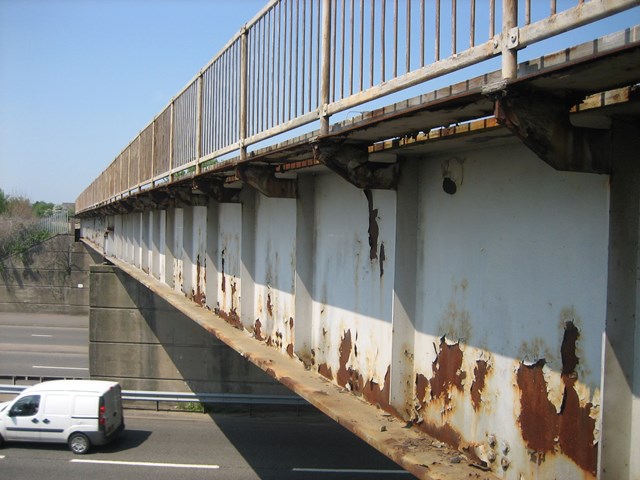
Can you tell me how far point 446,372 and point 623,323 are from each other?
4.57 feet

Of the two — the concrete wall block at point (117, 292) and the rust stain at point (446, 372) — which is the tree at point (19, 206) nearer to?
the concrete wall block at point (117, 292)

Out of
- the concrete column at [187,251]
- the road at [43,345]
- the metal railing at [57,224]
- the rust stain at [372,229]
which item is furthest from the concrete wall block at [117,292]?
the metal railing at [57,224]

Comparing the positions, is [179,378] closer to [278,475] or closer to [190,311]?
[278,475]

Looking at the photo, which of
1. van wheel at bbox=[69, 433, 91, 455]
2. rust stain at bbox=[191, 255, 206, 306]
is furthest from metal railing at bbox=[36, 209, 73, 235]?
rust stain at bbox=[191, 255, 206, 306]

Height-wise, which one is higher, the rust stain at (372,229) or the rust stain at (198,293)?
the rust stain at (372,229)

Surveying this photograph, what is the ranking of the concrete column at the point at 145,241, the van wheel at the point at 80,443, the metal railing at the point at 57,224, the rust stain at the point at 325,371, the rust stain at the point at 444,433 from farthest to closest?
the metal railing at the point at 57,224, the van wheel at the point at 80,443, the concrete column at the point at 145,241, the rust stain at the point at 325,371, the rust stain at the point at 444,433

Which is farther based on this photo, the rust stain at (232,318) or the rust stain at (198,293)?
the rust stain at (198,293)

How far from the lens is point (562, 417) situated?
9.12ft

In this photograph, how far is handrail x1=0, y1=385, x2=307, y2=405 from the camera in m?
19.9

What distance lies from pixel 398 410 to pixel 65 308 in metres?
43.6

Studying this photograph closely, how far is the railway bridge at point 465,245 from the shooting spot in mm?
2453

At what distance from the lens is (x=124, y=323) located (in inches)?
815

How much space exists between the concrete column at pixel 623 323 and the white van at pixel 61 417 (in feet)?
50.4

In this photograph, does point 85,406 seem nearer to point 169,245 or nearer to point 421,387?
point 169,245
